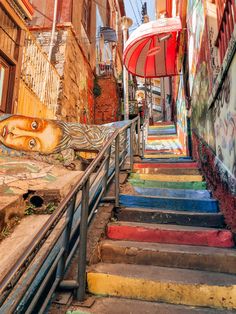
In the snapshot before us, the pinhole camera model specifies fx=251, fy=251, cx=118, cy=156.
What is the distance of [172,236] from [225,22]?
2.64m

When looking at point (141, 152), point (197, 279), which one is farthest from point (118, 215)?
point (141, 152)

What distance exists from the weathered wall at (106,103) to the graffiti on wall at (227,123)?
10.5 meters

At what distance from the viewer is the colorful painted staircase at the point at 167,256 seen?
2.07 metres

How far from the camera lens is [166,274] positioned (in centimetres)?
231

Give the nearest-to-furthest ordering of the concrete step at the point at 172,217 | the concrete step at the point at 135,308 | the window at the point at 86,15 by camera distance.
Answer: the concrete step at the point at 135,308
the concrete step at the point at 172,217
the window at the point at 86,15

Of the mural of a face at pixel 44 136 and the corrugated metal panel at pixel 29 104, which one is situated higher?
the corrugated metal panel at pixel 29 104

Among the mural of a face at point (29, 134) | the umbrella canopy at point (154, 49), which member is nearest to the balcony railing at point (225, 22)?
the umbrella canopy at point (154, 49)

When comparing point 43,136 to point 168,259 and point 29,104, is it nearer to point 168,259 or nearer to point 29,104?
point 29,104

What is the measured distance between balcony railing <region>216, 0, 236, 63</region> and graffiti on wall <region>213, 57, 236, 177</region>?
522mm

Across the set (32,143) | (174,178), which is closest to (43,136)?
(32,143)

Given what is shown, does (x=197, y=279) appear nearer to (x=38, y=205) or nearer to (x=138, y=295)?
(x=138, y=295)

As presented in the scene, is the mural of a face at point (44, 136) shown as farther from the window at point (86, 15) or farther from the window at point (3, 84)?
the window at point (86, 15)

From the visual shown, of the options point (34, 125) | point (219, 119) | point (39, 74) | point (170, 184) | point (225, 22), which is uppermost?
point (39, 74)

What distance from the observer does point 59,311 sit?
6.27 ft
